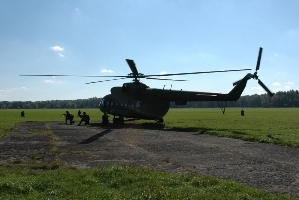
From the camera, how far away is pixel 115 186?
7.95 meters

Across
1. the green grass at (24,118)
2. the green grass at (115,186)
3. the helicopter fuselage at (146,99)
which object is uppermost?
the helicopter fuselage at (146,99)

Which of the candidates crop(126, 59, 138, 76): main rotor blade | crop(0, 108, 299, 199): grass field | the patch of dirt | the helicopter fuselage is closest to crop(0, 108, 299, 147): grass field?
the helicopter fuselage

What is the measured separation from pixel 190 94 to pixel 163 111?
413 cm

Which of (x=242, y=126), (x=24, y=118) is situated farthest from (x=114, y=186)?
(x=24, y=118)

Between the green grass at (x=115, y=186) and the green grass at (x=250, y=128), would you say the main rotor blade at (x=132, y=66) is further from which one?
the green grass at (x=115, y=186)

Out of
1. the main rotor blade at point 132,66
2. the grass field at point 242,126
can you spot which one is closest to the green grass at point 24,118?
the grass field at point 242,126

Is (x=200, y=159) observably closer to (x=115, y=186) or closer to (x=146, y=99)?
(x=115, y=186)

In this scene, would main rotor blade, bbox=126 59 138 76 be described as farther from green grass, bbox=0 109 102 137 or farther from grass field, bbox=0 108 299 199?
grass field, bbox=0 108 299 199

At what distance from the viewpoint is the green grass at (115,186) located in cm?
691

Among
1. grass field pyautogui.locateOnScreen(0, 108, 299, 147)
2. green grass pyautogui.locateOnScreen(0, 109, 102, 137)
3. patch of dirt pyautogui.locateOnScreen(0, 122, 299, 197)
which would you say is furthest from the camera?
green grass pyautogui.locateOnScreen(0, 109, 102, 137)

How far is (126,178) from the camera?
27.6 feet

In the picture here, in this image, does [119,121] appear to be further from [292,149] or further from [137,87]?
[292,149]

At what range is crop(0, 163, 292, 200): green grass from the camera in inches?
272

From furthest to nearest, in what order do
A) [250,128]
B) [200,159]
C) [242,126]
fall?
[242,126] < [250,128] < [200,159]
